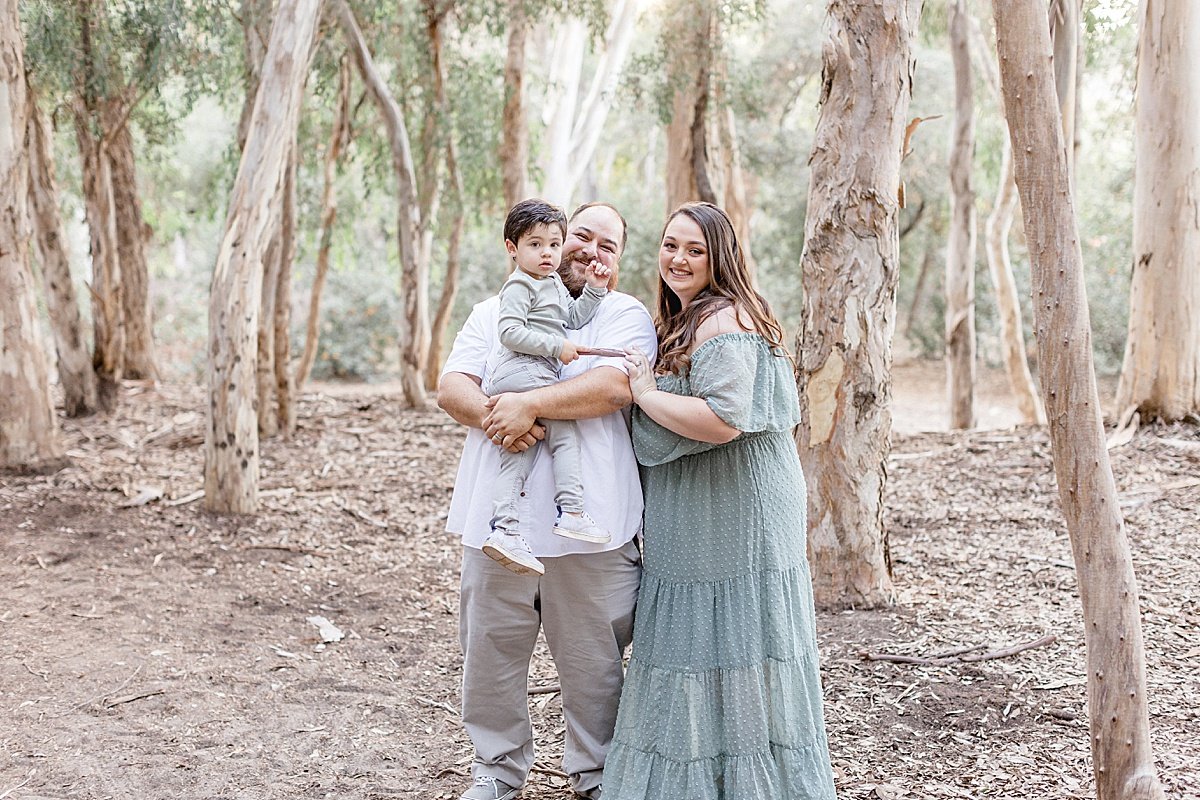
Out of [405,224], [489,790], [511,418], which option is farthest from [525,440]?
Result: [405,224]

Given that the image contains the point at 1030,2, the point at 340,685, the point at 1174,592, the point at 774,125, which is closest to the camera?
the point at 1030,2

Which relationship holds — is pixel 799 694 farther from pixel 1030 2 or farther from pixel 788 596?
pixel 1030 2

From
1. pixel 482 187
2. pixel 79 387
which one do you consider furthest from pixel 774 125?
pixel 79 387

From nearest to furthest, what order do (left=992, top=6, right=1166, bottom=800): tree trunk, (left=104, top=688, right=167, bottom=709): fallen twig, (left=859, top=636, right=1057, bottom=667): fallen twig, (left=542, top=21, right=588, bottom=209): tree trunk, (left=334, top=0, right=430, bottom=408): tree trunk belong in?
(left=992, top=6, right=1166, bottom=800): tree trunk < (left=104, top=688, right=167, bottom=709): fallen twig < (left=859, top=636, right=1057, bottom=667): fallen twig < (left=334, top=0, right=430, bottom=408): tree trunk < (left=542, top=21, right=588, bottom=209): tree trunk

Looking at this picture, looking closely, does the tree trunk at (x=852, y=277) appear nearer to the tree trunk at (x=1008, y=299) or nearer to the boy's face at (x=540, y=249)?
the boy's face at (x=540, y=249)

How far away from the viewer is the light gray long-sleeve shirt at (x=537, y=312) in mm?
3057

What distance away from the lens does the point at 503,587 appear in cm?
325

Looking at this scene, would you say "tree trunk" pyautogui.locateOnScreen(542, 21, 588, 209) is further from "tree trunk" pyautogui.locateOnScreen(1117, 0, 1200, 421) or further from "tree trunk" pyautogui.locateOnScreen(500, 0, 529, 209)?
"tree trunk" pyautogui.locateOnScreen(1117, 0, 1200, 421)

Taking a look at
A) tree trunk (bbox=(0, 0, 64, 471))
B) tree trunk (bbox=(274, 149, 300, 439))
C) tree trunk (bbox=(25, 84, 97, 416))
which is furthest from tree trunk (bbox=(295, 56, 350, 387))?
tree trunk (bbox=(0, 0, 64, 471))

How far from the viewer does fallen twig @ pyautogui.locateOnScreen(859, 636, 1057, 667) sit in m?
4.39

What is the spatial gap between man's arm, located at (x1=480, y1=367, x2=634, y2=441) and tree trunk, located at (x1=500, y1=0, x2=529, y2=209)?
756 centimetres

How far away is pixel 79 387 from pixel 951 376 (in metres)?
8.45

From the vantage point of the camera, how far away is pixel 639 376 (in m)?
3.02

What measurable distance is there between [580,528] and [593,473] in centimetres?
20
